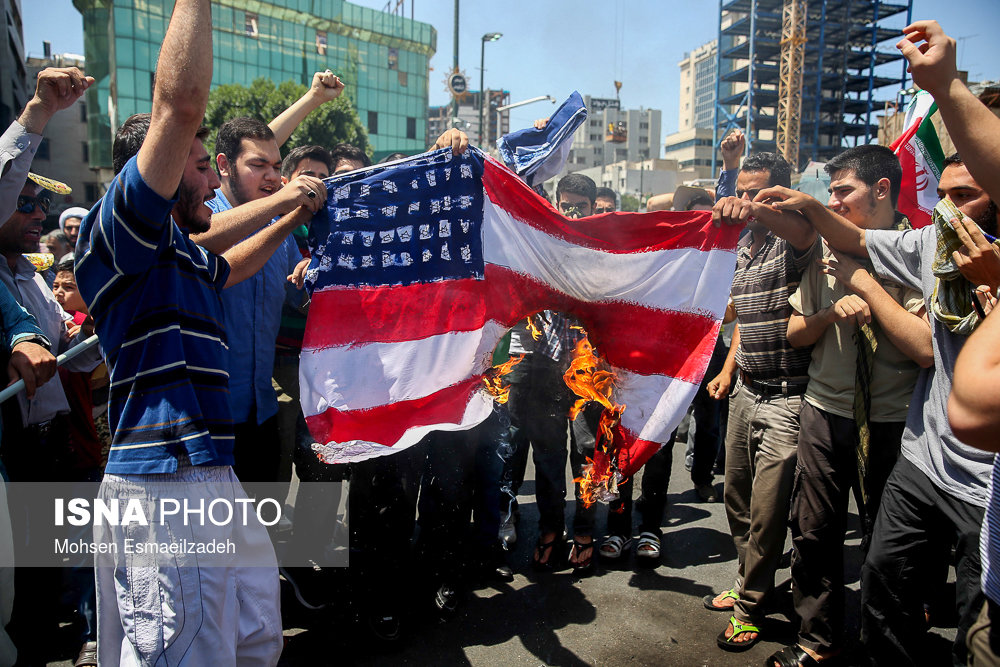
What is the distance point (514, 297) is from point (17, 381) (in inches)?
90.6

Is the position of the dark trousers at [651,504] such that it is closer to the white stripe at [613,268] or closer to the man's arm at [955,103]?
the white stripe at [613,268]

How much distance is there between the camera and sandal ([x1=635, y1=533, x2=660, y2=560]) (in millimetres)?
4199

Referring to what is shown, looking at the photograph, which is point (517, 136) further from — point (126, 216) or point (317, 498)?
point (126, 216)

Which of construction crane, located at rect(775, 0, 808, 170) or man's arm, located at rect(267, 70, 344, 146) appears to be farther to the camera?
construction crane, located at rect(775, 0, 808, 170)

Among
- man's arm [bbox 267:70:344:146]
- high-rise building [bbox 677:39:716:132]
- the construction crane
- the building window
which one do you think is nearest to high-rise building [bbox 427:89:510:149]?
man's arm [bbox 267:70:344:146]

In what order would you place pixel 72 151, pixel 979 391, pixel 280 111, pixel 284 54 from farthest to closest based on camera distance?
1. pixel 284 54
2. pixel 72 151
3. pixel 280 111
4. pixel 979 391

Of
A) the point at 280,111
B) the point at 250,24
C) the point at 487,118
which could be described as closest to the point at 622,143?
the point at 250,24

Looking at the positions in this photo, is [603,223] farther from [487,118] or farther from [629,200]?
[629,200]

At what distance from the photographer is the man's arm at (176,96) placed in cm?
171

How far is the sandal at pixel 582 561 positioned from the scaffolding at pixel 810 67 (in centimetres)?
6053

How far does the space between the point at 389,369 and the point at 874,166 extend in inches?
103

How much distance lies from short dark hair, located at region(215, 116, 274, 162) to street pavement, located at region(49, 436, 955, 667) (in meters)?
2.46

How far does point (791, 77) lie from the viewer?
6059 cm

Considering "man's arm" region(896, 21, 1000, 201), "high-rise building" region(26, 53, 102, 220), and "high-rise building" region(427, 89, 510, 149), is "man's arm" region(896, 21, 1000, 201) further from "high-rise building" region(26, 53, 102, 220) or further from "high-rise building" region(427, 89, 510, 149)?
"high-rise building" region(26, 53, 102, 220)
